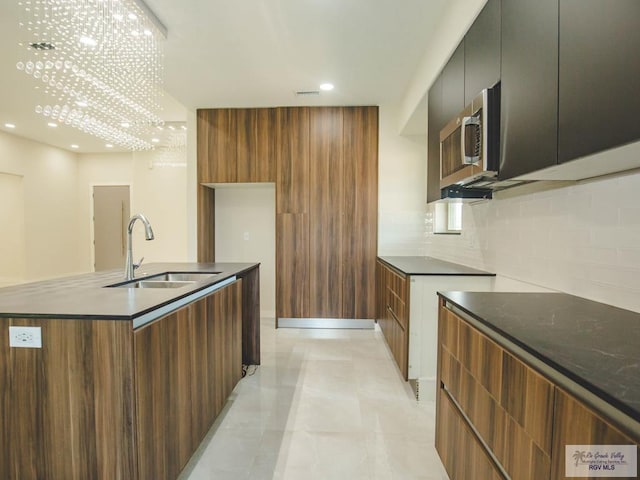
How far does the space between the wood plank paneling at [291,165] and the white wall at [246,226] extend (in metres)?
0.59

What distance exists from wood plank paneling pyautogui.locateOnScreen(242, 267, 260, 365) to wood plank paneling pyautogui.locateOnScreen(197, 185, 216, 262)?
170cm

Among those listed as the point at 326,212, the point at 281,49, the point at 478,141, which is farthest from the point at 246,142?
the point at 478,141

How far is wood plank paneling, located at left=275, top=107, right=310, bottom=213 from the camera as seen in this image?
408cm

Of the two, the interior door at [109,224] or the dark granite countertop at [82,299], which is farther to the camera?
the interior door at [109,224]

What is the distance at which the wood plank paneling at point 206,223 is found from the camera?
4305 millimetres

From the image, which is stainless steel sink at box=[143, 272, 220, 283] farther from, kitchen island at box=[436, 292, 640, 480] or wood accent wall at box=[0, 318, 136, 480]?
kitchen island at box=[436, 292, 640, 480]

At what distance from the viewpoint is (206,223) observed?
4.43m

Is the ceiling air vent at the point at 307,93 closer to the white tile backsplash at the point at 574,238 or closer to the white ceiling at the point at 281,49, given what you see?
the white ceiling at the point at 281,49

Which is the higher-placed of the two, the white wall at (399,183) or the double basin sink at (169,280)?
the white wall at (399,183)

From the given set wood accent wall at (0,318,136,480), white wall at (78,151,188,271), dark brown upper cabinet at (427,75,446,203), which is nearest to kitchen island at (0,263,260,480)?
wood accent wall at (0,318,136,480)

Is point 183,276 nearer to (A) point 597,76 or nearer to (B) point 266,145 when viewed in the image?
(B) point 266,145

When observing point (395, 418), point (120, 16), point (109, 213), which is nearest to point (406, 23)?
point (120, 16)

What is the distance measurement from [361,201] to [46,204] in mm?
6895

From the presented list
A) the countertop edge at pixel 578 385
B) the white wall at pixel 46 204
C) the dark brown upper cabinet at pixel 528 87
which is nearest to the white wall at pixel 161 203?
the white wall at pixel 46 204
